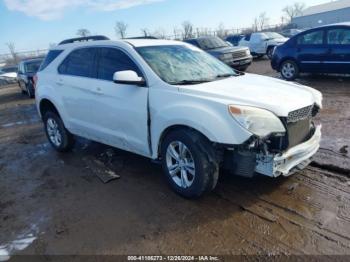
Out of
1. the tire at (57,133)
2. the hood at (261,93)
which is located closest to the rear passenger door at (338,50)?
the hood at (261,93)

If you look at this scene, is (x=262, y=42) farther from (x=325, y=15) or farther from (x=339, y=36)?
(x=325, y=15)

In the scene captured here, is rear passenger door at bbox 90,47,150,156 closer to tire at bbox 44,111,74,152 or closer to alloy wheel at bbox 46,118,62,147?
tire at bbox 44,111,74,152

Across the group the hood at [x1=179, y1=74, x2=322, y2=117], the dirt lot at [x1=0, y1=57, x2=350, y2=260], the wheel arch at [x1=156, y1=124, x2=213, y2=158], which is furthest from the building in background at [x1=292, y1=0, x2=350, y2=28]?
the wheel arch at [x1=156, y1=124, x2=213, y2=158]

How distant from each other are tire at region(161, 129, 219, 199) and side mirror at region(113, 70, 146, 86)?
79 centimetres

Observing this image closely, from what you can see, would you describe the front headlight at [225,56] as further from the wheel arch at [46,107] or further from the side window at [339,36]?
the wheel arch at [46,107]

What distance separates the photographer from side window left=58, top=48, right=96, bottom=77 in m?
5.13

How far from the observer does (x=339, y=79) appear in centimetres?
1052

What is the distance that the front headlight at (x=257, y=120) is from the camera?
338 centimetres

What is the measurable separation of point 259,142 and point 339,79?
27.7 ft

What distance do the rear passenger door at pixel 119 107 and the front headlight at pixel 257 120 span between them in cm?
124

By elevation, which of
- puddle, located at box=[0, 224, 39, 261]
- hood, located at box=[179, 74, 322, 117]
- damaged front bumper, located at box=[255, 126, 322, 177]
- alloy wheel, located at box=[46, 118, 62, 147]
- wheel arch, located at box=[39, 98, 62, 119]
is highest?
hood, located at box=[179, 74, 322, 117]

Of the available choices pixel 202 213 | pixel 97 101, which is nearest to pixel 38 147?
pixel 97 101

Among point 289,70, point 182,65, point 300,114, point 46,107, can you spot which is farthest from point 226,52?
point 300,114

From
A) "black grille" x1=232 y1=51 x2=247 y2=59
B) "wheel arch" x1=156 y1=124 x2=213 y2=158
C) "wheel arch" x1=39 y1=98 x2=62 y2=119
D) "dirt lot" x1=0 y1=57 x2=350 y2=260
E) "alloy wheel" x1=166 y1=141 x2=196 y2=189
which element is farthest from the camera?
"black grille" x1=232 y1=51 x2=247 y2=59
